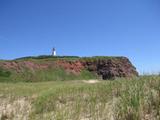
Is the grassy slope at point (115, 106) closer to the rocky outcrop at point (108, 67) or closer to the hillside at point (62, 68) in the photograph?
the hillside at point (62, 68)

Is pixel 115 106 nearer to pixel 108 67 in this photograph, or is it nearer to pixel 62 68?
pixel 62 68

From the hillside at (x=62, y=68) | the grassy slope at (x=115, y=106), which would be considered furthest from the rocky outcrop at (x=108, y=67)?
the grassy slope at (x=115, y=106)

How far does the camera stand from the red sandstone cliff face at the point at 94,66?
60438 mm

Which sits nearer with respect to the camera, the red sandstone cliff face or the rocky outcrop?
the red sandstone cliff face

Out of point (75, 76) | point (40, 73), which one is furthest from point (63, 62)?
point (40, 73)

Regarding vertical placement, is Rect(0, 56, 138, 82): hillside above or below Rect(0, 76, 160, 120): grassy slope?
above

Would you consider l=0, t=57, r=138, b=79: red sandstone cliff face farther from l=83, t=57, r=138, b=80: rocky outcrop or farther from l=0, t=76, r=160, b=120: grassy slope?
l=0, t=76, r=160, b=120: grassy slope

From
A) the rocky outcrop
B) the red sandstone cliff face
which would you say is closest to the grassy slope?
the red sandstone cliff face

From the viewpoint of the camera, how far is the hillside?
180 ft

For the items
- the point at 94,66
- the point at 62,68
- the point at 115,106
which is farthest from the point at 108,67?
the point at 115,106

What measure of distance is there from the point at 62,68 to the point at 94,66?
7391 millimetres

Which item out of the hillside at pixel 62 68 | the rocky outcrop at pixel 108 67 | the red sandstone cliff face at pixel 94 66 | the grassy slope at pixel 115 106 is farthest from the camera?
the rocky outcrop at pixel 108 67

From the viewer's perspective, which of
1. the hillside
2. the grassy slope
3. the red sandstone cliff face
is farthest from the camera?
the red sandstone cliff face

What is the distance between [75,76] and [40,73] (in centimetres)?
769
